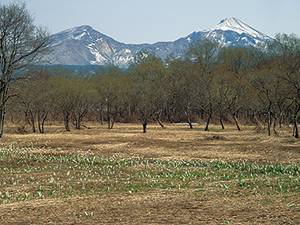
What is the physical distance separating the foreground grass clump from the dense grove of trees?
1481cm

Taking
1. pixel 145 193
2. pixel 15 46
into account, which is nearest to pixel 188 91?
pixel 15 46

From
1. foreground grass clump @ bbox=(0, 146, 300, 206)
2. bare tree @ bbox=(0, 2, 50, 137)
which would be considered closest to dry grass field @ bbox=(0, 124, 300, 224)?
foreground grass clump @ bbox=(0, 146, 300, 206)

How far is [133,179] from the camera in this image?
12492mm

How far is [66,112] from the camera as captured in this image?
4012 centimetres

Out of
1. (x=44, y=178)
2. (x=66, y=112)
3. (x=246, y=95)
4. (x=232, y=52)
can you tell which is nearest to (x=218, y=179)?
(x=44, y=178)

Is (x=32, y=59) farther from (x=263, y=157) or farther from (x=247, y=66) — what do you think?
(x=247, y=66)

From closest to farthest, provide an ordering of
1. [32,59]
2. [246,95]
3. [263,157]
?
1. [263,157]
2. [32,59]
3. [246,95]

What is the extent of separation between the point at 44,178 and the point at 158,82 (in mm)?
44619

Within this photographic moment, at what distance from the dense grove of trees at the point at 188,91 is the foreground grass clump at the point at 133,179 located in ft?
48.6

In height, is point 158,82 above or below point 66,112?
above

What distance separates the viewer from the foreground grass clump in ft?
33.0

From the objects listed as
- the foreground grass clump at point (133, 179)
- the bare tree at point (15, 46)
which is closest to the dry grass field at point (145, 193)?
the foreground grass clump at point (133, 179)

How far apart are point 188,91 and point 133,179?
166ft

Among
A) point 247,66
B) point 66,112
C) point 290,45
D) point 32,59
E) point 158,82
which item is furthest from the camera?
point 247,66
